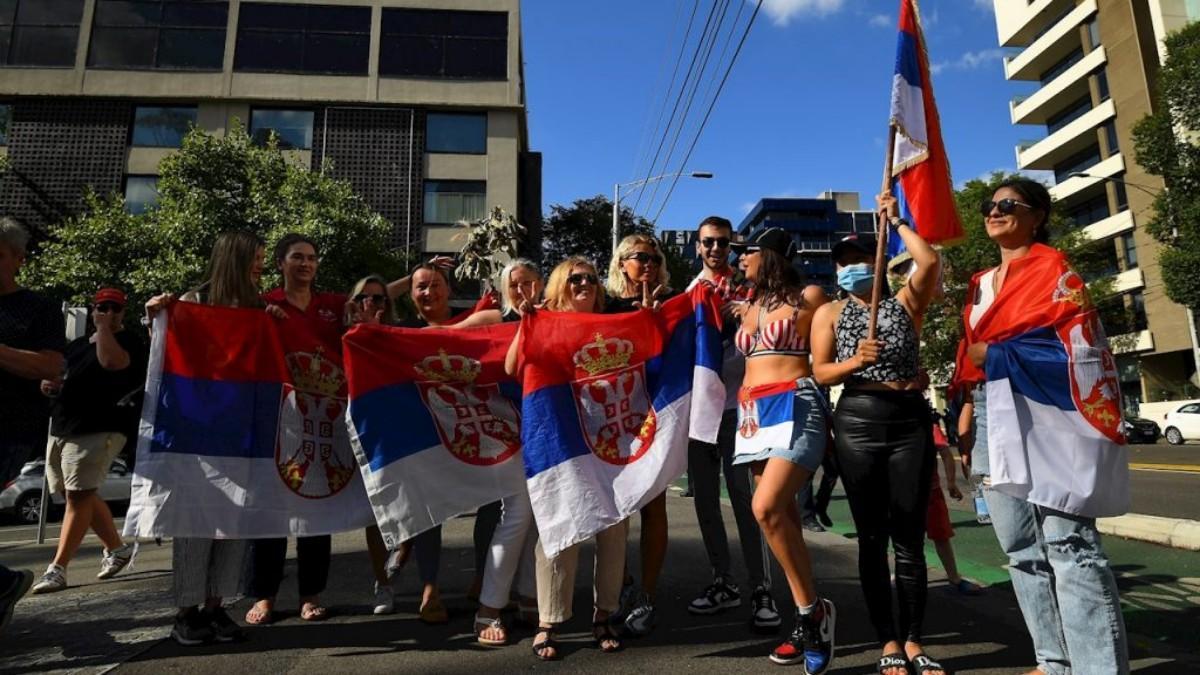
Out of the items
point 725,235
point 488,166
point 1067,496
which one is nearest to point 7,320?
point 725,235

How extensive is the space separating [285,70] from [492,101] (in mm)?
8867

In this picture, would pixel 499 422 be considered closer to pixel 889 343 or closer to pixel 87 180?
Result: pixel 889 343

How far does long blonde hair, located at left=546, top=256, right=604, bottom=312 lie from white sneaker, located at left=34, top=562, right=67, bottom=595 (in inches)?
148

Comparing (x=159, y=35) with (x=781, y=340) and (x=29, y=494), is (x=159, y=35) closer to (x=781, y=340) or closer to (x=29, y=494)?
(x=29, y=494)

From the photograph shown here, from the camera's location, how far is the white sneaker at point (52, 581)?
4.69 meters

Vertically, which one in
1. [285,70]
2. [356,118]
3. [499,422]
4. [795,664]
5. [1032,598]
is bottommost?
[795,664]

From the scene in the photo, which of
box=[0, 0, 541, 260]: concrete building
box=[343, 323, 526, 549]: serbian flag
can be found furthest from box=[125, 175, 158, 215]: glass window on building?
box=[343, 323, 526, 549]: serbian flag

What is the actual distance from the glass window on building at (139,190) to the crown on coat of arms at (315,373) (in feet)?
99.2

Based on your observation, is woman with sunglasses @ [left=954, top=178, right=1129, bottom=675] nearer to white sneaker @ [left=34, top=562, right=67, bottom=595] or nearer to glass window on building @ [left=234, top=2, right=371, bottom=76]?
white sneaker @ [left=34, top=562, right=67, bottom=595]

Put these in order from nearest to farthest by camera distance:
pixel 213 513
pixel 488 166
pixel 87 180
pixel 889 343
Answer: pixel 889 343, pixel 213 513, pixel 87 180, pixel 488 166

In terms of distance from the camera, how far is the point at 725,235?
4.27 meters

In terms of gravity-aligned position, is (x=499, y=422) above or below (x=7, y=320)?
below

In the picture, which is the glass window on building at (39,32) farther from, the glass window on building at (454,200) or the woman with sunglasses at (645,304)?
the woman with sunglasses at (645,304)

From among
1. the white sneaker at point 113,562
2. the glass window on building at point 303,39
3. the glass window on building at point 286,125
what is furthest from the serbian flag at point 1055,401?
the glass window on building at point 303,39
